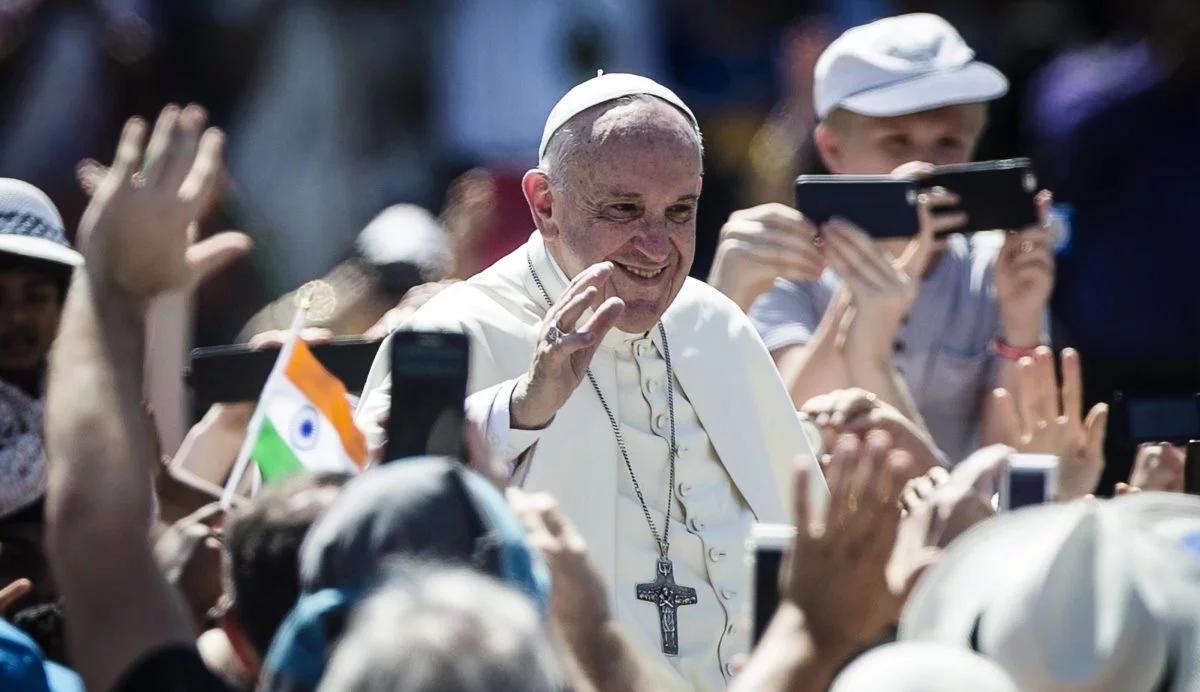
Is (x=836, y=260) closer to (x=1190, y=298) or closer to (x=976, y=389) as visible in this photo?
(x=976, y=389)

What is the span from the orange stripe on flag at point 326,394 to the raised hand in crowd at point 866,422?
3.88 feet

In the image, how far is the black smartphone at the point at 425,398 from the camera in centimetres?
331

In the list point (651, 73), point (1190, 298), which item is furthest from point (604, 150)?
point (651, 73)

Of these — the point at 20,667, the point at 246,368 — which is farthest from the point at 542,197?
the point at 20,667

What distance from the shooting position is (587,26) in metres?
9.52

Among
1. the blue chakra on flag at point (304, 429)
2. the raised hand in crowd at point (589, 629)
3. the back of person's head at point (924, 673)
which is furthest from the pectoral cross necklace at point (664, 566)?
the back of person's head at point (924, 673)

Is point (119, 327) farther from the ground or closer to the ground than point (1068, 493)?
farther from the ground

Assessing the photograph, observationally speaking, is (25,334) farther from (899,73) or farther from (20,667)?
(899,73)

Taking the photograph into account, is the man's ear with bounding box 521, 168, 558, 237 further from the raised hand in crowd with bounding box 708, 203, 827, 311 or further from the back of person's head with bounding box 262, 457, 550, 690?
the back of person's head with bounding box 262, 457, 550, 690

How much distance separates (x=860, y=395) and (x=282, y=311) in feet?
8.44

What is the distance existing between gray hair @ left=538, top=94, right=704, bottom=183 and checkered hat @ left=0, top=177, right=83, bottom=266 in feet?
3.67

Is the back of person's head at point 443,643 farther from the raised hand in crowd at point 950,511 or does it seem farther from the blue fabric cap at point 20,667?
the raised hand in crowd at point 950,511

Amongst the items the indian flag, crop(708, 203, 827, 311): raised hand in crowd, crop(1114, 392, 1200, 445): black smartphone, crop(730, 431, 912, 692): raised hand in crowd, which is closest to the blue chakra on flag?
the indian flag

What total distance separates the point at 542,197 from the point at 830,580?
8.13 feet
